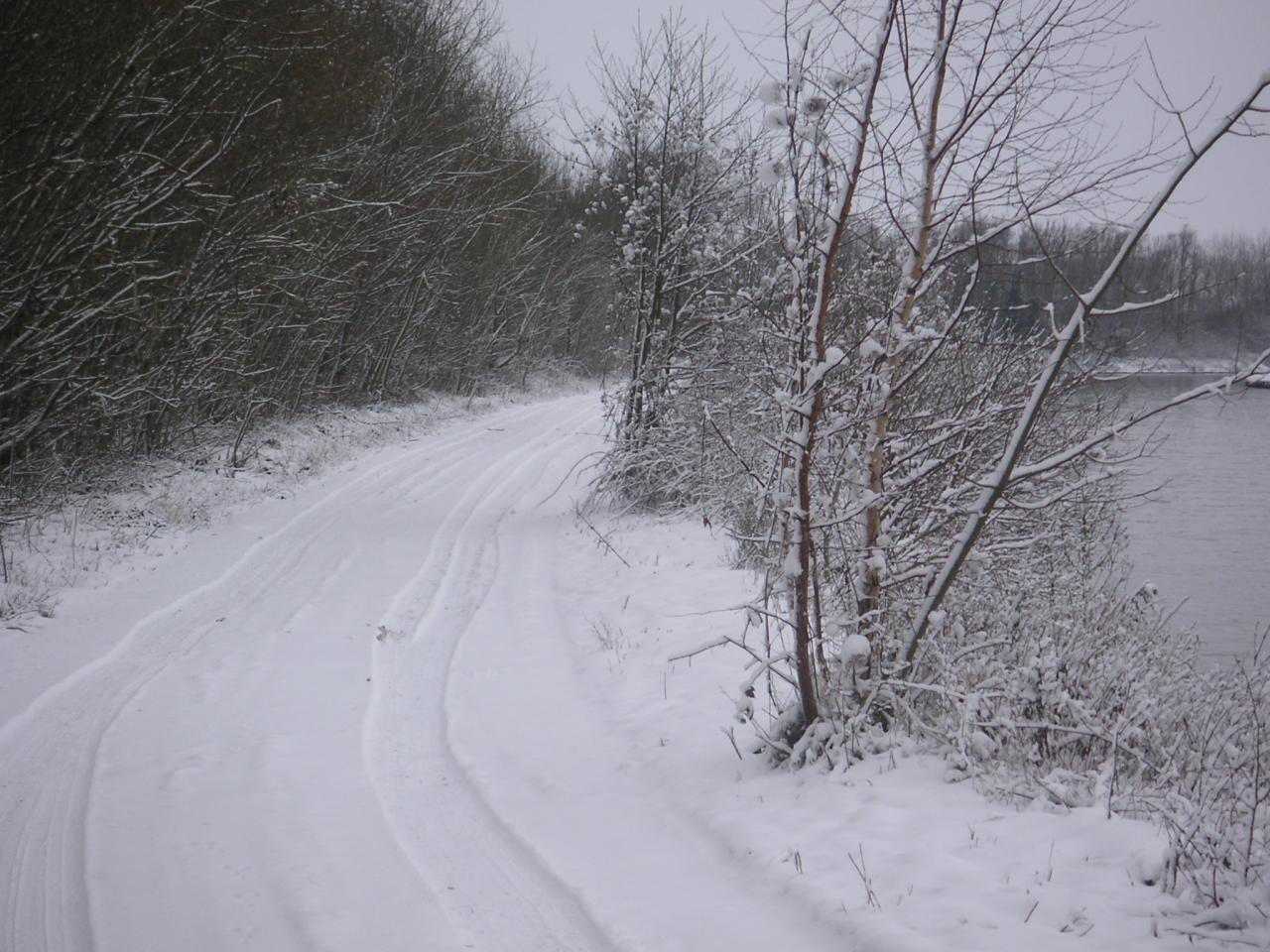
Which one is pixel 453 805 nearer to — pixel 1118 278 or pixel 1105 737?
pixel 1105 737

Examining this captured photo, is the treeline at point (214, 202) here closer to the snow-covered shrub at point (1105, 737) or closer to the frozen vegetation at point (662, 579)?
the frozen vegetation at point (662, 579)

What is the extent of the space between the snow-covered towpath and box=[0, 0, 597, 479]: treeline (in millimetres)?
3347

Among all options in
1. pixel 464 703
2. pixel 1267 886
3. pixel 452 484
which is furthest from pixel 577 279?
pixel 1267 886

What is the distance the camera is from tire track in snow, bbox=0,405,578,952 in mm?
3416

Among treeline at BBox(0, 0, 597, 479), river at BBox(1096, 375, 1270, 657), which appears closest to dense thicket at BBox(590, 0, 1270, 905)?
river at BBox(1096, 375, 1270, 657)

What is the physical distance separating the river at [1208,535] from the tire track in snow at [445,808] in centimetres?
561

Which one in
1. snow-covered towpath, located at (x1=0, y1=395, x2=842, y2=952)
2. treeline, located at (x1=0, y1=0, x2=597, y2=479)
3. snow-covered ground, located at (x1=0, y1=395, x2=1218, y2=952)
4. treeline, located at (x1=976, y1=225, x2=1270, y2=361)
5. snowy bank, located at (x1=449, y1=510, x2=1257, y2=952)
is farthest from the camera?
treeline, located at (x1=0, y1=0, x2=597, y2=479)

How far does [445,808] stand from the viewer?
14.3 ft

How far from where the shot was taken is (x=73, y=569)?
25.4 ft

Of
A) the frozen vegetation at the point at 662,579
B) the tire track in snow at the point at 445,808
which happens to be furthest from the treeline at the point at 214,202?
the tire track in snow at the point at 445,808

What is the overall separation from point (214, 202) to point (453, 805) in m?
9.98

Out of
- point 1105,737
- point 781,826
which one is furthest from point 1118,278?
point 781,826

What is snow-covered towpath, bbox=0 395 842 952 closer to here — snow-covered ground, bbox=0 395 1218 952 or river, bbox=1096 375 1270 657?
snow-covered ground, bbox=0 395 1218 952

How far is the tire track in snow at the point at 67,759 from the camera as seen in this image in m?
3.42
